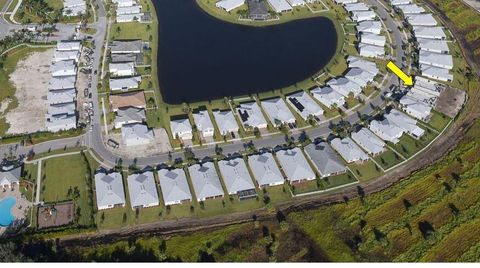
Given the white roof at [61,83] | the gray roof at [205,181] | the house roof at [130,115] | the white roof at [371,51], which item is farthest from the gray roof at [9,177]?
the white roof at [371,51]

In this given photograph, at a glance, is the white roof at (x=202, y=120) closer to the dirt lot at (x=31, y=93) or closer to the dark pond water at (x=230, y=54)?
the dark pond water at (x=230, y=54)

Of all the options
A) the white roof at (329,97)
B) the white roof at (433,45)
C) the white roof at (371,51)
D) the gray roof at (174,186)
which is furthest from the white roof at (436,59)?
the gray roof at (174,186)

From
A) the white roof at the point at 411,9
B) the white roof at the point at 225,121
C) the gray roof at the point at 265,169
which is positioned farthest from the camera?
the white roof at the point at 411,9

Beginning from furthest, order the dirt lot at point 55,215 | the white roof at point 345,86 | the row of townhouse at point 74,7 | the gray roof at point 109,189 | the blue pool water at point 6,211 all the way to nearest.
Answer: the row of townhouse at point 74,7 → the white roof at point 345,86 → the gray roof at point 109,189 → the blue pool water at point 6,211 → the dirt lot at point 55,215

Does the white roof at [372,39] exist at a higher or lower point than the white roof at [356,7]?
lower

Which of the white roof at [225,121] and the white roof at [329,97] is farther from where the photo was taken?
the white roof at [329,97]

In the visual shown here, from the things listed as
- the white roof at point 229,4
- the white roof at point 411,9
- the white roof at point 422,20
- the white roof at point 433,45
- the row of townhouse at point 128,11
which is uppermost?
the row of townhouse at point 128,11
